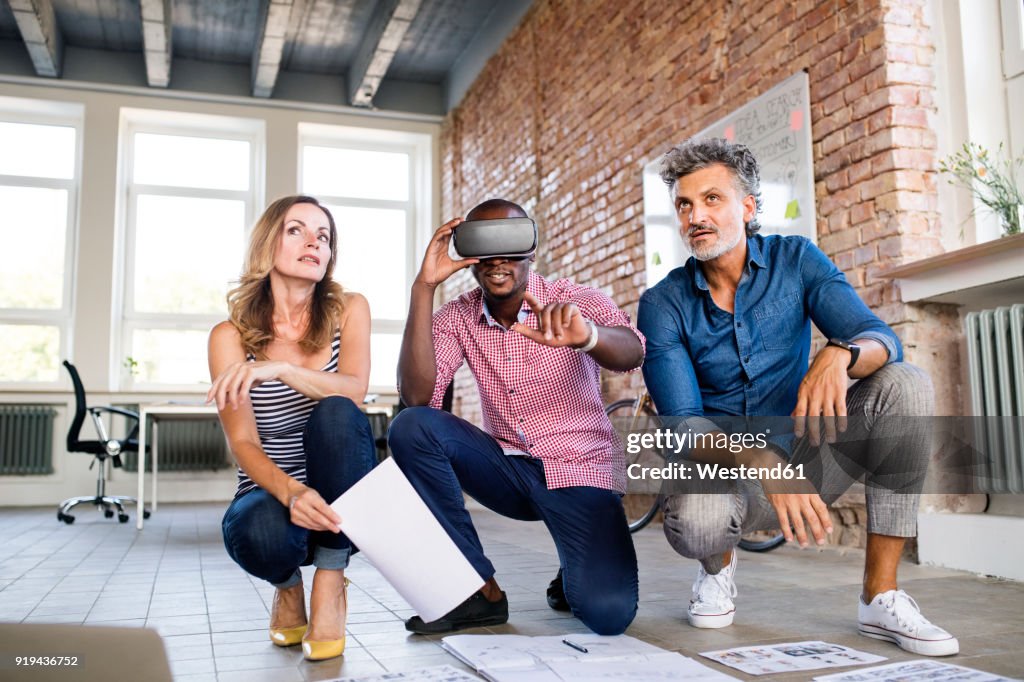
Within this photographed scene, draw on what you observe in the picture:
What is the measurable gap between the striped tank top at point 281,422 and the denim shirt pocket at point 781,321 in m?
0.96

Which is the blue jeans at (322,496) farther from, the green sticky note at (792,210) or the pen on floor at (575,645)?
the green sticky note at (792,210)

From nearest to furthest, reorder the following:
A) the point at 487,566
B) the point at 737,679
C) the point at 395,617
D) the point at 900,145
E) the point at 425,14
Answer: the point at 737,679 < the point at 487,566 < the point at 395,617 < the point at 900,145 < the point at 425,14

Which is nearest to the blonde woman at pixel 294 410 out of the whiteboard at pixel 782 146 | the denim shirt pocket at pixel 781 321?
the denim shirt pocket at pixel 781 321

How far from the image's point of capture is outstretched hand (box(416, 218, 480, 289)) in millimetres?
1836

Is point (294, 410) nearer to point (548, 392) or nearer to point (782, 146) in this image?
point (548, 392)

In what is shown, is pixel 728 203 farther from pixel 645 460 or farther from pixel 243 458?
pixel 243 458

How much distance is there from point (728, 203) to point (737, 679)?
0.99 m

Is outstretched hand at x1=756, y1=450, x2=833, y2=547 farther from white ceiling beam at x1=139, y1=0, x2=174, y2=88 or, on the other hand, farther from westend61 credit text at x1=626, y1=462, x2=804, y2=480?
white ceiling beam at x1=139, y1=0, x2=174, y2=88

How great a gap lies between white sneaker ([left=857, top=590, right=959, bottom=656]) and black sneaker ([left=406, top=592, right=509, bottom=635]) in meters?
0.78

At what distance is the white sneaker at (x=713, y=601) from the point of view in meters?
1.87

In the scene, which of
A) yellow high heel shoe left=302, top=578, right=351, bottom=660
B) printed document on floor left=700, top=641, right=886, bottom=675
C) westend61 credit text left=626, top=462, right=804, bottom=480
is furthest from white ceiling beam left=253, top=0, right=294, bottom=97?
printed document on floor left=700, top=641, right=886, bottom=675

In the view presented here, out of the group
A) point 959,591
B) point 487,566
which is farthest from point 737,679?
point 959,591

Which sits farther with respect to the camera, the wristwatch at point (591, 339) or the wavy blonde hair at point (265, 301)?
the wavy blonde hair at point (265, 301)

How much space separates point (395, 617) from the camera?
2.09 meters
